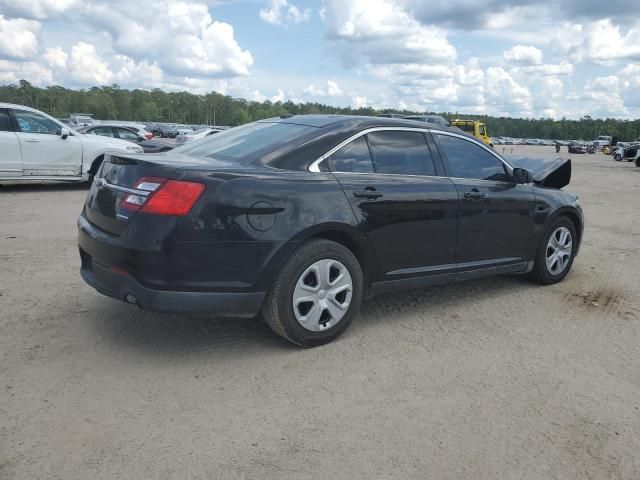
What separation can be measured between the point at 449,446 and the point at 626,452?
836 mm

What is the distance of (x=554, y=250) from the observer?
5512mm

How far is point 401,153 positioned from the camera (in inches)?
171

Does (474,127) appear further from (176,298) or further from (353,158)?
(176,298)

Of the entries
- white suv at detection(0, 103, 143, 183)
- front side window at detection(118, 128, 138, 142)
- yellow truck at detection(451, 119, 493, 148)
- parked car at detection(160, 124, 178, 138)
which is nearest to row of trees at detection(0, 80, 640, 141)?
parked car at detection(160, 124, 178, 138)

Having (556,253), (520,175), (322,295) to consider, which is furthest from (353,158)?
(556,253)

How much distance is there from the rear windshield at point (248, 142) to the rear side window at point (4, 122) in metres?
7.87

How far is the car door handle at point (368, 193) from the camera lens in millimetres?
3894

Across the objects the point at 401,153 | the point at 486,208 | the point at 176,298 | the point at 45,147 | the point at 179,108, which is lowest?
the point at 176,298

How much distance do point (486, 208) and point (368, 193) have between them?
1299mm

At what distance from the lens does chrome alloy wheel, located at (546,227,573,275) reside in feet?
17.9

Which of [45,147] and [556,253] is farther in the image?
[45,147]

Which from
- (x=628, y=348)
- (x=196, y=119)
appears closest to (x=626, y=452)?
(x=628, y=348)

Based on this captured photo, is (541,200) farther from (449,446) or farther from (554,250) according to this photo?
(449,446)

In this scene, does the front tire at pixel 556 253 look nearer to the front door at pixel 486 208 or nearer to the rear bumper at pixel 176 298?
the front door at pixel 486 208
